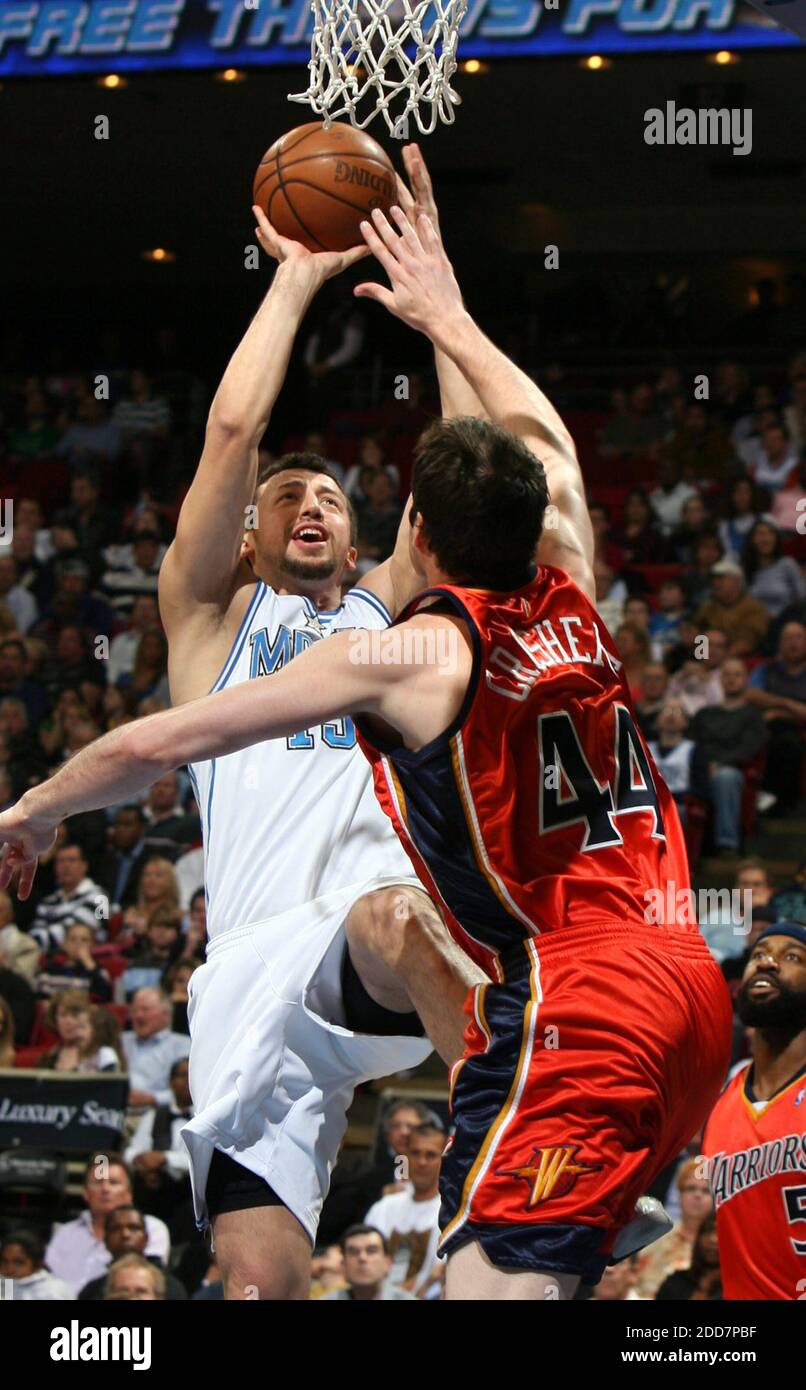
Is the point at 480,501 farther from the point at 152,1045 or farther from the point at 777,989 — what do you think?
the point at 152,1045

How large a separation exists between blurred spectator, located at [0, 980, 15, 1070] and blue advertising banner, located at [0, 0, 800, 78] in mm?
6671

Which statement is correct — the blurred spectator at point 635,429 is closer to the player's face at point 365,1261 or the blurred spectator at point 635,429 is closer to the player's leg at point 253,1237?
the player's face at point 365,1261

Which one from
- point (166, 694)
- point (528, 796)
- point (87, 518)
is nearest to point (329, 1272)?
point (166, 694)

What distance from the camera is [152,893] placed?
9492 millimetres

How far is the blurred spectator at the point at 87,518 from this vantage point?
12359 millimetres

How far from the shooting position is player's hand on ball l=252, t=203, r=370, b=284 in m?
4.34

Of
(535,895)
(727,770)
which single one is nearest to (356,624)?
(535,895)

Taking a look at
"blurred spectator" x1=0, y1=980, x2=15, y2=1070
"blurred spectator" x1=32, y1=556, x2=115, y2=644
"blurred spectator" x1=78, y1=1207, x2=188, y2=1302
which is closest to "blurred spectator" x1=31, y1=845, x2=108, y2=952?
"blurred spectator" x1=0, y1=980, x2=15, y2=1070

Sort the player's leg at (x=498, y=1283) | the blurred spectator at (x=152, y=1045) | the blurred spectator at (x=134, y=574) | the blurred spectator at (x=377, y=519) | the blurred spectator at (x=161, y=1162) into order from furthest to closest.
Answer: the blurred spectator at (x=134, y=574)
the blurred spectator at (x=377, y=519)
the blurred spectator at (x=152, y=1045)
the blurred spectator at (x=161, y=1162)
the player's leg at (x=498, y=1283)

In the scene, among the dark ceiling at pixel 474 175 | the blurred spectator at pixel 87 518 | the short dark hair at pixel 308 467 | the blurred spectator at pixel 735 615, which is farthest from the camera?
the dark ceiling at pixel 474 175

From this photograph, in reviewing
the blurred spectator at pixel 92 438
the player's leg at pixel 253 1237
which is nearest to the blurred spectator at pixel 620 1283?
the player's leg at pixel 253 1237

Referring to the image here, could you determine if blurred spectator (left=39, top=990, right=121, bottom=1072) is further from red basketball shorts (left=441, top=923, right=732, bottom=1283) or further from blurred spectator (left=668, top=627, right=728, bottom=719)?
red basketball shorts (left=441, top=923, right=732, bottom=1283)

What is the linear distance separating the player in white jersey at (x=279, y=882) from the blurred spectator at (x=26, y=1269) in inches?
149

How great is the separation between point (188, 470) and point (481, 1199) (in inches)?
436
